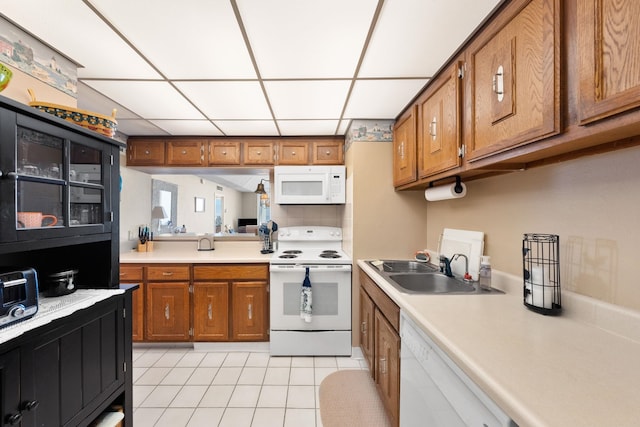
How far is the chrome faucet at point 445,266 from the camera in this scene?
1879 mm

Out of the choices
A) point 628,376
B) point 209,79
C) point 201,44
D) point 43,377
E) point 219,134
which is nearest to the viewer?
point 628,376

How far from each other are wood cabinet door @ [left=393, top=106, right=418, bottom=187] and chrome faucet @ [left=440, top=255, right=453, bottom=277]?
635 mm

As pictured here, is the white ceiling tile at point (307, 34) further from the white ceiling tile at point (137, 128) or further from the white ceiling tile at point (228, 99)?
the white ceiling tile at point (137, 128)

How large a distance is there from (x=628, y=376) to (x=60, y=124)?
6.79 feet

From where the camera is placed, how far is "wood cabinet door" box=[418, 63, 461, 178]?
1.50 meters

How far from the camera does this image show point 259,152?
9.98 feet

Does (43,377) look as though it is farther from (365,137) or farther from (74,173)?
(365,137)

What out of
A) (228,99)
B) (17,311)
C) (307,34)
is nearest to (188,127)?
(228,99)

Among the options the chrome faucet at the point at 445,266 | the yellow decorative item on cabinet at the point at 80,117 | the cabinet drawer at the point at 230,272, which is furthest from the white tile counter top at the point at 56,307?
the chrome faucet at the point at 445,266

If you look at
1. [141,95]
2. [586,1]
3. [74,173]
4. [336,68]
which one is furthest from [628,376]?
[141,95]

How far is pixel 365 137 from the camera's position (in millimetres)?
2543

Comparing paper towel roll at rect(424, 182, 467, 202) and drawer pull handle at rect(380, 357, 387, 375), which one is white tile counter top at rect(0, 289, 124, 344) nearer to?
drawer pull handle at rect(380, 357, 387, 375)

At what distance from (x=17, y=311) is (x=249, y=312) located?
186 centimetres

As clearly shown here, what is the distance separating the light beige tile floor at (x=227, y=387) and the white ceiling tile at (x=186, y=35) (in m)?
2.28
